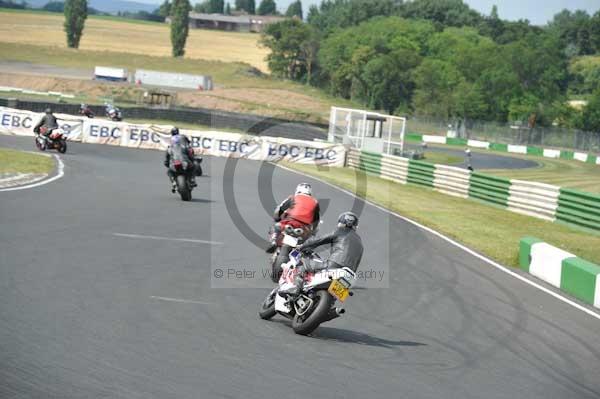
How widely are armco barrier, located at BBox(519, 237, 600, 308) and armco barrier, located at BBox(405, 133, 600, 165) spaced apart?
53925 mm

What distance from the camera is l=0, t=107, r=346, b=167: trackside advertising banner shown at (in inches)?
1678

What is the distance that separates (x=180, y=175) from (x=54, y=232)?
7.23 metres

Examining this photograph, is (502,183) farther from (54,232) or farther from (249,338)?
(249,338)

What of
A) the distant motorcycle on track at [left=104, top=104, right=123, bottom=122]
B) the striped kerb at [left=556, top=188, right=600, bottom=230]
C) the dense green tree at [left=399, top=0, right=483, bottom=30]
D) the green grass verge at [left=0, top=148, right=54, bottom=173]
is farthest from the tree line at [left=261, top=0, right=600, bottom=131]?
the green grass verge at [left=0, top=148, right=54, bottom=173]

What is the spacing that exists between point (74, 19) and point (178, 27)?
1370cm

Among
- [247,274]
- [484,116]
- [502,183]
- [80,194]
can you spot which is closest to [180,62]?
[484,116]

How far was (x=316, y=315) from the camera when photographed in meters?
9.69

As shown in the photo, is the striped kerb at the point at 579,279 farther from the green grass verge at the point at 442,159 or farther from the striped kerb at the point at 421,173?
the green grass verge at the point at 442,159

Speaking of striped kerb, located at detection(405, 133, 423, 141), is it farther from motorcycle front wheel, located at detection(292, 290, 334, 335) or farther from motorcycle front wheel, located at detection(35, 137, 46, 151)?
motorcycle front wheel, located at detection(292, 290, 334, 335)

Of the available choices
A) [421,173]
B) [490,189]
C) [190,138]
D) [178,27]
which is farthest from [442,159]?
[178,27]

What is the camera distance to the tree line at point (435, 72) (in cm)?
10688

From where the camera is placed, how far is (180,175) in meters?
22.2

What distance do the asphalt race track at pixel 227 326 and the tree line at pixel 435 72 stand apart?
8052cm

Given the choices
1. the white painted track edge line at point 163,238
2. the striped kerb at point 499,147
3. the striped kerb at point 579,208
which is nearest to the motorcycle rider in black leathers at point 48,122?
the striped kerb at point 579,208
